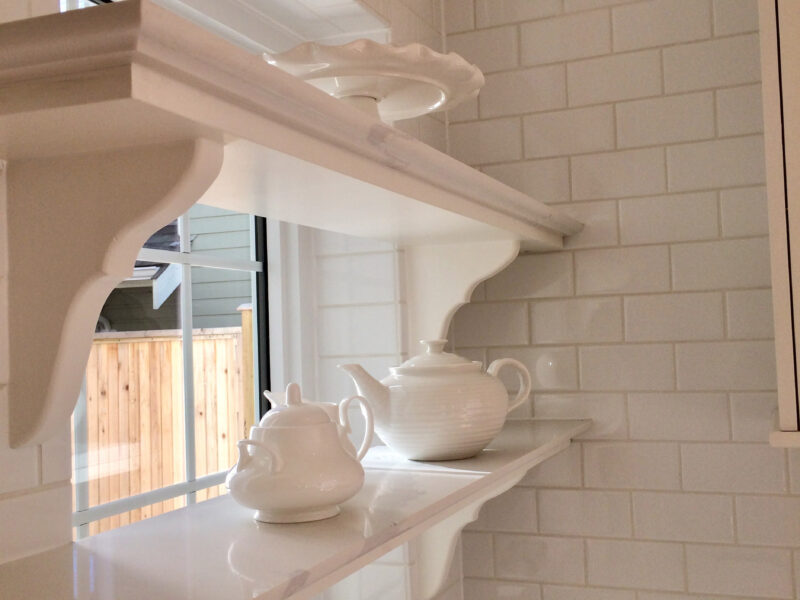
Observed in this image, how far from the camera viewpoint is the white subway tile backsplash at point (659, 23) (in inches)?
60.4

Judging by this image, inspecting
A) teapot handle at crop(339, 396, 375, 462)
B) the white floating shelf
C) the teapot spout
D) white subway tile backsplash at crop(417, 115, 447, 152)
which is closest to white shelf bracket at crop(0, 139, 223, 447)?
the white floating shelf

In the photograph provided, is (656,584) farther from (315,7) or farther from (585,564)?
(315,7)

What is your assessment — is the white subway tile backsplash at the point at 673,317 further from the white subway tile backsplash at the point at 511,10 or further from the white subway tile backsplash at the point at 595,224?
the white subway tile backsplash at the point at 511,10

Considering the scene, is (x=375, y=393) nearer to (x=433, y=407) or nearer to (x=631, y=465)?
(x=433, y=407)

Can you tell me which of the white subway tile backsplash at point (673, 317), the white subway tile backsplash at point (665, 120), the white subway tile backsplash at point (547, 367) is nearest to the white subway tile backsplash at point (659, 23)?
the white subway tile backsplash at point (665, 120)

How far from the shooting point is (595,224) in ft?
5.24

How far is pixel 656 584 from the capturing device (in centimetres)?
154

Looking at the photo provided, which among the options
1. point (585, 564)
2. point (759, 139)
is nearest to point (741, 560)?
point (585, 564)

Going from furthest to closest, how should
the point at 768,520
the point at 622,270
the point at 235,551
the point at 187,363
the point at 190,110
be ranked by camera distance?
the point at 622,270
the point at 768,520
the point at 187,363
the point at 235,551
the point at 190,110

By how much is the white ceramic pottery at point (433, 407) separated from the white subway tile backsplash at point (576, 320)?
0.48 metres

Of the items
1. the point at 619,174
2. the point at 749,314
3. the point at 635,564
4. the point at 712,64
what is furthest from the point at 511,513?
the point at 712,64

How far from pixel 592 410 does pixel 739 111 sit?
595mm

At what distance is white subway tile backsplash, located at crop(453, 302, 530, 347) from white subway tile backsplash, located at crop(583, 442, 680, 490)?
247 millimetres

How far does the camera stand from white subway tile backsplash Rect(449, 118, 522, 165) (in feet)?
5.45
